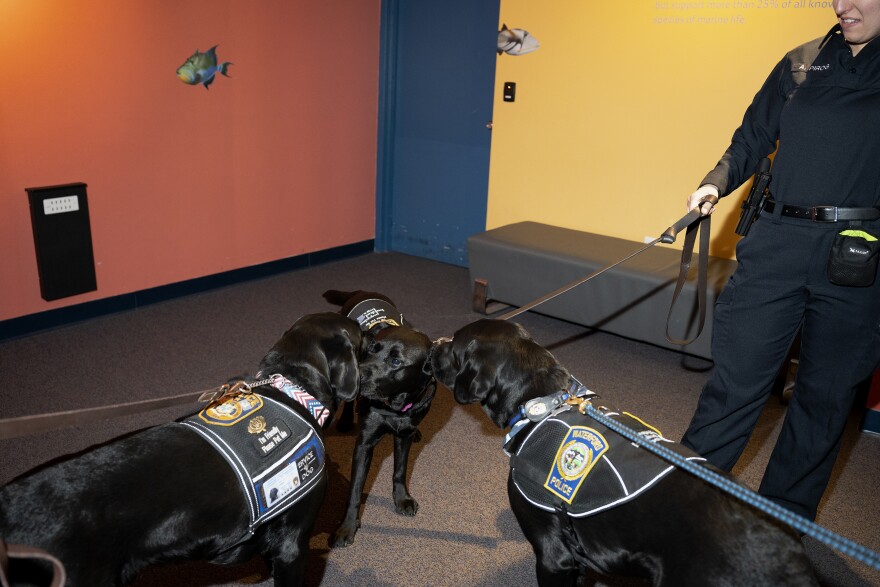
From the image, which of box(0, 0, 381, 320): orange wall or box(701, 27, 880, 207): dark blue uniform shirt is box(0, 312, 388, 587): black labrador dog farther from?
box(0, 0, 381, 320): orange wall

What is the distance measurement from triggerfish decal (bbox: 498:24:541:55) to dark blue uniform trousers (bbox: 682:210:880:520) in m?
2.73

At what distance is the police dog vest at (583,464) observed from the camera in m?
1.40

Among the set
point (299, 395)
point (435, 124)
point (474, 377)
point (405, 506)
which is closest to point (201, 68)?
point (435, 124)

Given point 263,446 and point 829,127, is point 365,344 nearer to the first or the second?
point 263,446

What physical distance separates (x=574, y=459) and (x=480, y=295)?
2721mm

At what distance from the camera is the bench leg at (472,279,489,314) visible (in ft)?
13.6

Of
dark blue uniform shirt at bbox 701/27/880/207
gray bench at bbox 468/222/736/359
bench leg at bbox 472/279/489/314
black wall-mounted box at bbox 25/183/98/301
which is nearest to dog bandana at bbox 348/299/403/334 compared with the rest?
dark blue uniform shirt at bbox 701/27/880/207

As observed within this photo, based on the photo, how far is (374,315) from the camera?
233 centimetres

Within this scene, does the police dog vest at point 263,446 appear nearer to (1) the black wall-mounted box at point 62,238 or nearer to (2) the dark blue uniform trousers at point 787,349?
(2) the dark blue uniform trousers at point 787,349

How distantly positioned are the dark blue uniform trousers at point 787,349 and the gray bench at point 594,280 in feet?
4.58

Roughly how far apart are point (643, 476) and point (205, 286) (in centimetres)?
359

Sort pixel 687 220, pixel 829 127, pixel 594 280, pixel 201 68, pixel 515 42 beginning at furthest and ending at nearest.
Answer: pixel 515 42, pixel 201 68, pixel 594 280, pixel 687 220, pixel 829 127

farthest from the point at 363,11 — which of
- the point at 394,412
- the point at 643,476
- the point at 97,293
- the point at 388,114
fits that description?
the point at 643,476

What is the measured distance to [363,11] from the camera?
4.93 meters
